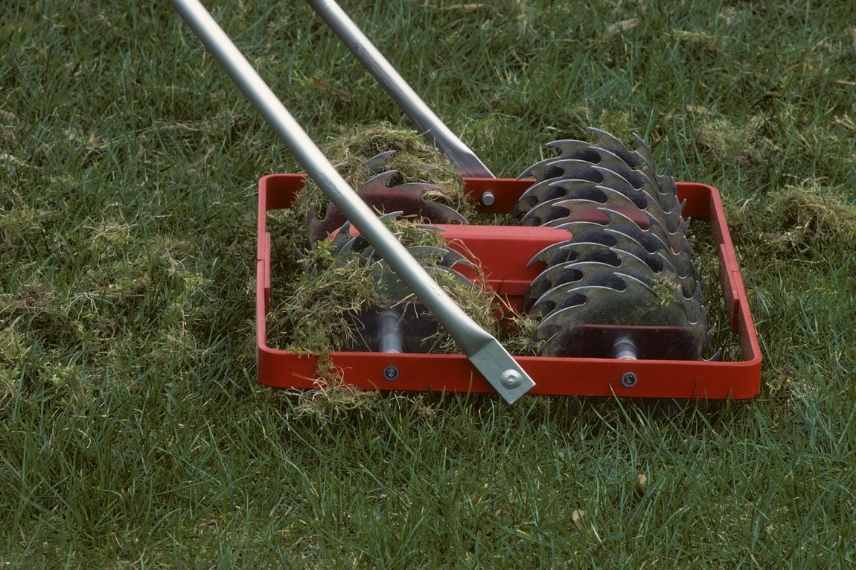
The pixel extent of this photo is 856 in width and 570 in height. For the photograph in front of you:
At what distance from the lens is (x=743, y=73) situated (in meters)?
5.32

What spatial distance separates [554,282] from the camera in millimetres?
3623

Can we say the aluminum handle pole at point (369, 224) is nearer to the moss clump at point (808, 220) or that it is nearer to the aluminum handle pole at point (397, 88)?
the aluminum handle pole at point (397, 88)

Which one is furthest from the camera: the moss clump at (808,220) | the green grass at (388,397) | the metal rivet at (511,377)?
the moss clump at (808,220)

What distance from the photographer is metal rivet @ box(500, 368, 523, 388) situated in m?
3.34

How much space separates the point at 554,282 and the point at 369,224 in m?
0.58

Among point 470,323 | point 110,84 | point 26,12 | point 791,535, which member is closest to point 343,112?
point 110,84

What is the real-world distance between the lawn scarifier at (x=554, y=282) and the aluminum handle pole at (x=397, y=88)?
22 cm

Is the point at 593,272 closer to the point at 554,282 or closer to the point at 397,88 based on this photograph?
the point at 554,282

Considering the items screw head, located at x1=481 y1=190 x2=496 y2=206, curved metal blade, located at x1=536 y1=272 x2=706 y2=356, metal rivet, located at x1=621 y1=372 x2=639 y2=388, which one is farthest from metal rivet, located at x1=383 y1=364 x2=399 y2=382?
screw head, located at x1=481 y1=190 x2=496 y2=206

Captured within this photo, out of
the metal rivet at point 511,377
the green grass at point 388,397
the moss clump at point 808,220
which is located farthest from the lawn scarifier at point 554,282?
the moss clump at point 808,220

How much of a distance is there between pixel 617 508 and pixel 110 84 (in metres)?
2.55

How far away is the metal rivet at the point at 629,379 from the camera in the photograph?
3389 mm

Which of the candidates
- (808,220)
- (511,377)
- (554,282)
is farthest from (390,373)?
(808,220)

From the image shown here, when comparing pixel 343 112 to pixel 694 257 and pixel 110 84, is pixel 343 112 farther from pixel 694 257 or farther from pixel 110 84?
pixel 694 257
